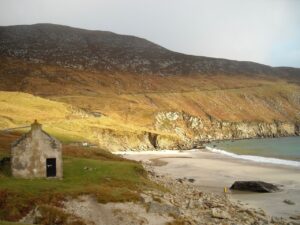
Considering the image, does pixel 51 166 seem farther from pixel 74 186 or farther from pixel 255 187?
pixel 255 187

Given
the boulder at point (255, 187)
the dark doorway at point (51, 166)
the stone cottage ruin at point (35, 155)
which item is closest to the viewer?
the stone cottage ruin at point (35, 155)

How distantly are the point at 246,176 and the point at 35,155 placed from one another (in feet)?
106

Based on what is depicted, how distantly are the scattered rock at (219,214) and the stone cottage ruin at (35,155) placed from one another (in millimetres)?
12441

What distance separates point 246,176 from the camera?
59.4 meters

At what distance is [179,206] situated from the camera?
33.3m

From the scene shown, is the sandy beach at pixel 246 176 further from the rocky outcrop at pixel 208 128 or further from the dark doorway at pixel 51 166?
the rocky outcrop at pixel 208 128

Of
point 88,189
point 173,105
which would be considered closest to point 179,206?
point 88,189

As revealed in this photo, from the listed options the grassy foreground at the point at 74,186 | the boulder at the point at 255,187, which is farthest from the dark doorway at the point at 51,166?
the boulder at the point at 255,187

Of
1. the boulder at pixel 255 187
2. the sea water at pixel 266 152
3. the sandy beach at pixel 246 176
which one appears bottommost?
the sea water at pixel 266 152

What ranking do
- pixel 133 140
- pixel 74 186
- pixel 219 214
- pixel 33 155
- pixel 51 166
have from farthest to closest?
pixel 133 140 → pixel 51 166 → pixel 33 155 → pixel 74 186 → pixel 219 214

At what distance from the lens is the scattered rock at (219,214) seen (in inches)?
1268

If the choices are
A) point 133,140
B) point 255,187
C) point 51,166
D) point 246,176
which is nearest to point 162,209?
point 51,166

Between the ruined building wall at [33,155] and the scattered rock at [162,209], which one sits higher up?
the ruined building wall at [33,155]

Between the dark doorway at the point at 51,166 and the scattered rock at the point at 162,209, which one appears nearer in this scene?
the scattered rock at the point at 162,209
